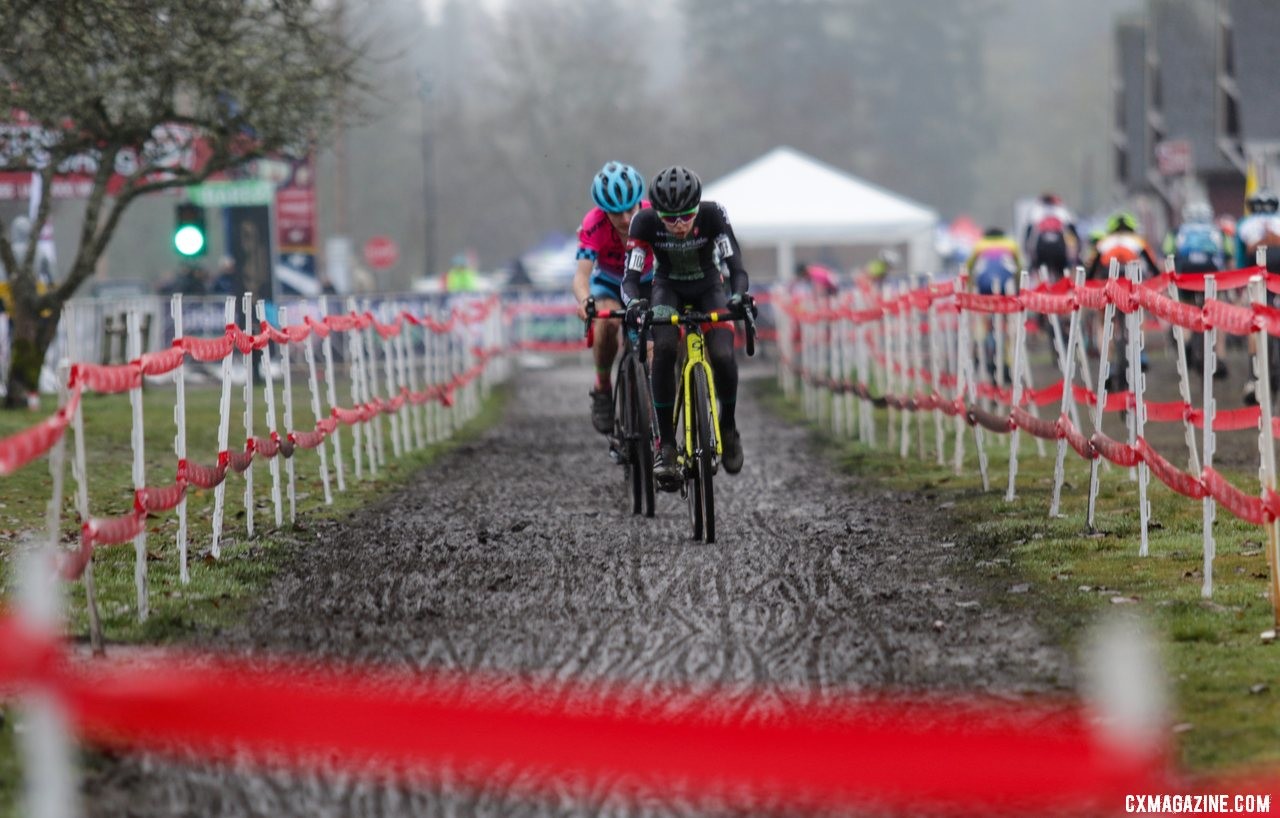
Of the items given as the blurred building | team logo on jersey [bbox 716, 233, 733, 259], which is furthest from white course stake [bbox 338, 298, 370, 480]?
the blurred building

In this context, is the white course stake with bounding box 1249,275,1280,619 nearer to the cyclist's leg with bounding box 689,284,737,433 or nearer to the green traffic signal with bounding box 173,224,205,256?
the cyclist's leg with bounding box 689,284,737,433

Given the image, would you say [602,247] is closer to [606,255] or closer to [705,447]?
[606,255]

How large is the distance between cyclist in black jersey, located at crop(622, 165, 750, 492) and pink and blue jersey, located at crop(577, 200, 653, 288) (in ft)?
5.02

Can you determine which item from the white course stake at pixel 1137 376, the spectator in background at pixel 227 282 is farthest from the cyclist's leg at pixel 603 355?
the spectator in background at pixel 227 282

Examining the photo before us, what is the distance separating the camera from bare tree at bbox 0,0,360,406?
62.1 feet

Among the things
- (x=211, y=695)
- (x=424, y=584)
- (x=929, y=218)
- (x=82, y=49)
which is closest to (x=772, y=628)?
(x=424, y=584)

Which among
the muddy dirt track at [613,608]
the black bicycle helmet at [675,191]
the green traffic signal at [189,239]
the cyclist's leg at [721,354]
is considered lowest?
the muddy dirt track at [613,608]

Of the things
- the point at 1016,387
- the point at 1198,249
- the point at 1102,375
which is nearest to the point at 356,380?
the point at 1016,387

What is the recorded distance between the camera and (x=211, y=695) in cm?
410

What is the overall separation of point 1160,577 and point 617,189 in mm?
4509

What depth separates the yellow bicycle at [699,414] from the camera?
34.8 ft

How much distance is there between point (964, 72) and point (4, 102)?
98889 millimetres

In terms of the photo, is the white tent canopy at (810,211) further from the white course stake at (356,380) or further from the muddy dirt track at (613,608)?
the muddy dirt track at (613,608)

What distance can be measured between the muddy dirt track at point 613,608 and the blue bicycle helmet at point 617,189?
1846 mm
